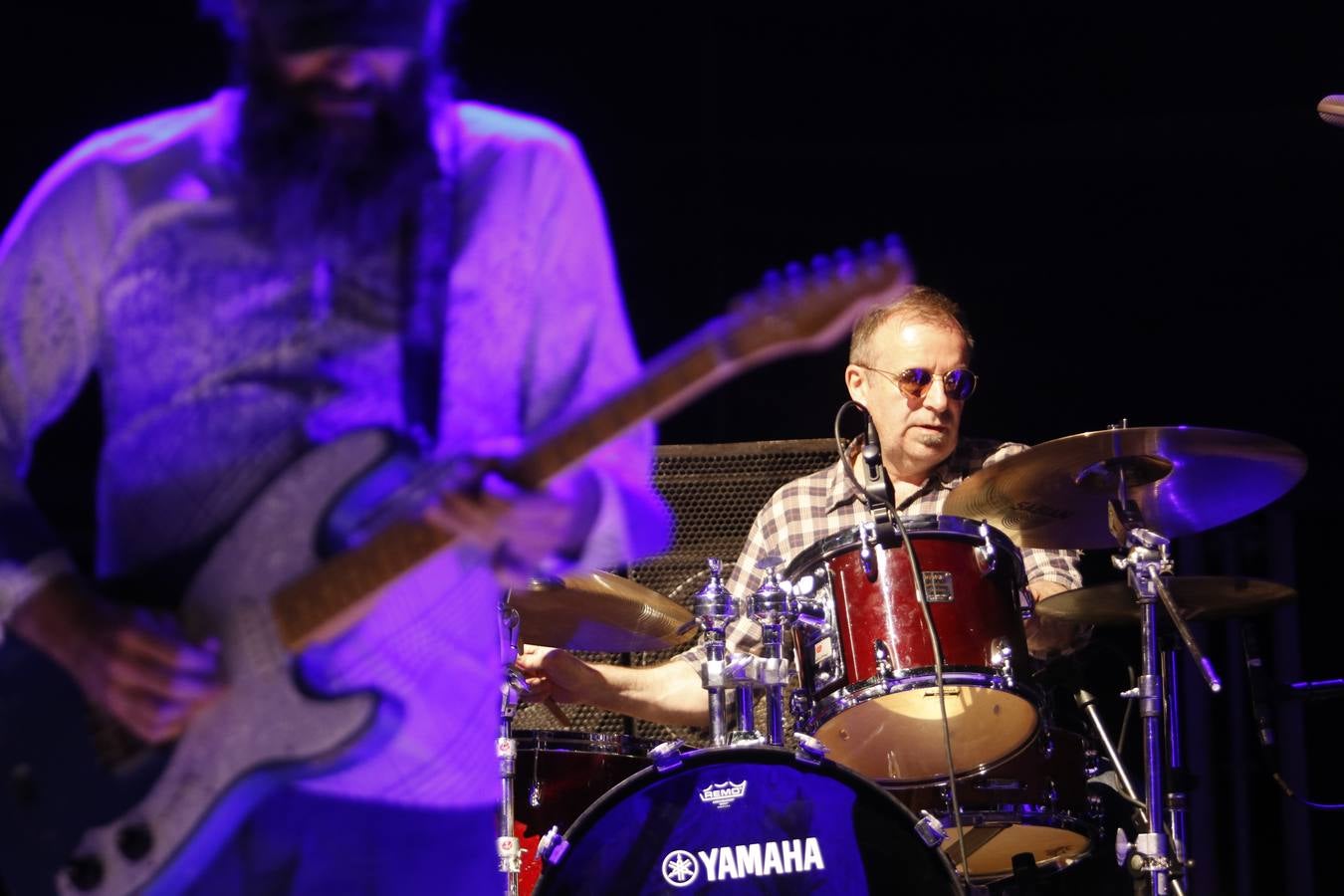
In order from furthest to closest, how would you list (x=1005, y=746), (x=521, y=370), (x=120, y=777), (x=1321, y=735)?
(x=1321, y=735) < (x=1005, y=746) < (x=521, y=370) < (x=120, y=777)

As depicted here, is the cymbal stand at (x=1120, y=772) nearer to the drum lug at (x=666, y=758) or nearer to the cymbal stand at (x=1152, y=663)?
the cymbal stand at (x=1152, y=663)

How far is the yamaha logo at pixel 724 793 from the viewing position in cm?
263

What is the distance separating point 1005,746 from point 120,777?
2164 millimetres

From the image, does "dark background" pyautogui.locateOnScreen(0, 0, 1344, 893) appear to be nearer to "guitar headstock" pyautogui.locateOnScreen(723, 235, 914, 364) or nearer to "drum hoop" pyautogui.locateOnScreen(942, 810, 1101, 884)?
"drum hoop" pyautogui.locateOnScreen(942, 810, 1101, 884)

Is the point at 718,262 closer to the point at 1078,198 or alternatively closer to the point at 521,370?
the point at 1078,198

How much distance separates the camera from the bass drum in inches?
102

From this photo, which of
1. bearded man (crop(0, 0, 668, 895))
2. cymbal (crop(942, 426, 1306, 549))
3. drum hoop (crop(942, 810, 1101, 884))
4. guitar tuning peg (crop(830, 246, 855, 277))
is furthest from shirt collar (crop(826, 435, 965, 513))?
bearded man (crop(0, 0, 668, 895))

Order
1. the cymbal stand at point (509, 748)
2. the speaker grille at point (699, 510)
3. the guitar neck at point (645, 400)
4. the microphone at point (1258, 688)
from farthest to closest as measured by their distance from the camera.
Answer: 1. the speaker grille at point (699, 510)
2. the microphone at point (1258, 688)
3. the cymbal stand at point (509, 748)
4. the guitar neck at point (645, 400)

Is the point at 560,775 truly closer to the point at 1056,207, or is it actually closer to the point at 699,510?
the point at 699,510

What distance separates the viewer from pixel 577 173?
1.49m

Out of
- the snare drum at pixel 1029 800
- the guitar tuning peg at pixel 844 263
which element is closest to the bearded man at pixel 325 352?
the guitar tuning peg at pixel 844 263

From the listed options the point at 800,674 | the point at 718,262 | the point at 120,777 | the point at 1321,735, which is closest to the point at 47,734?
the point at 120,777

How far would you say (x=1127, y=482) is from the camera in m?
3.17

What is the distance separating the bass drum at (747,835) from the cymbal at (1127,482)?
2.74 feet
